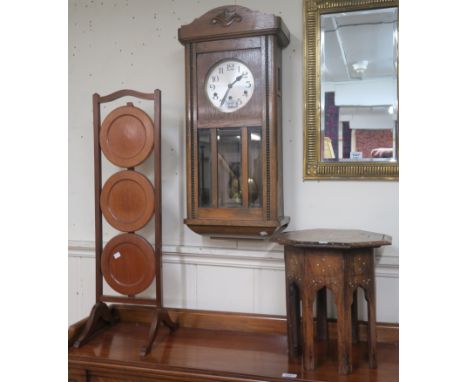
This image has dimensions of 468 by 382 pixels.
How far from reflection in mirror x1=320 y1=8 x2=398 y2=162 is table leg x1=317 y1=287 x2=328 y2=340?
60cm

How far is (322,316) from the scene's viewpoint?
6.49 feet

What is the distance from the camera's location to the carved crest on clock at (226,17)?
1930 mm

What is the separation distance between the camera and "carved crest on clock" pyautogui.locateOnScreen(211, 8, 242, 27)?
6.33 ft

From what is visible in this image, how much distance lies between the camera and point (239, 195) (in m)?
1.99

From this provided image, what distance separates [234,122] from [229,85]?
17 centimetres

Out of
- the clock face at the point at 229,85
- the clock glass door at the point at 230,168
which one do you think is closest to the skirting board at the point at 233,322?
the clock glass door at the point at 230,168

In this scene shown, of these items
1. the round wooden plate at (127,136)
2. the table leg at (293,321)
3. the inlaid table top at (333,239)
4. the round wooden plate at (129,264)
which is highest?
the round wooden plate at (127,136)

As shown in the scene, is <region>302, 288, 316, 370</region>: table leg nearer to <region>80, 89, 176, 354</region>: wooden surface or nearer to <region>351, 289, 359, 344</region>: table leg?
<region>351, 289, 359, 344</region>: table leg

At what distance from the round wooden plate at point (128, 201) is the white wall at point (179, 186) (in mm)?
258

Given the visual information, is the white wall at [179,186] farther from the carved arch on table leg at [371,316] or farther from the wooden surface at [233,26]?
the carved arch on table leg at [371,316]
